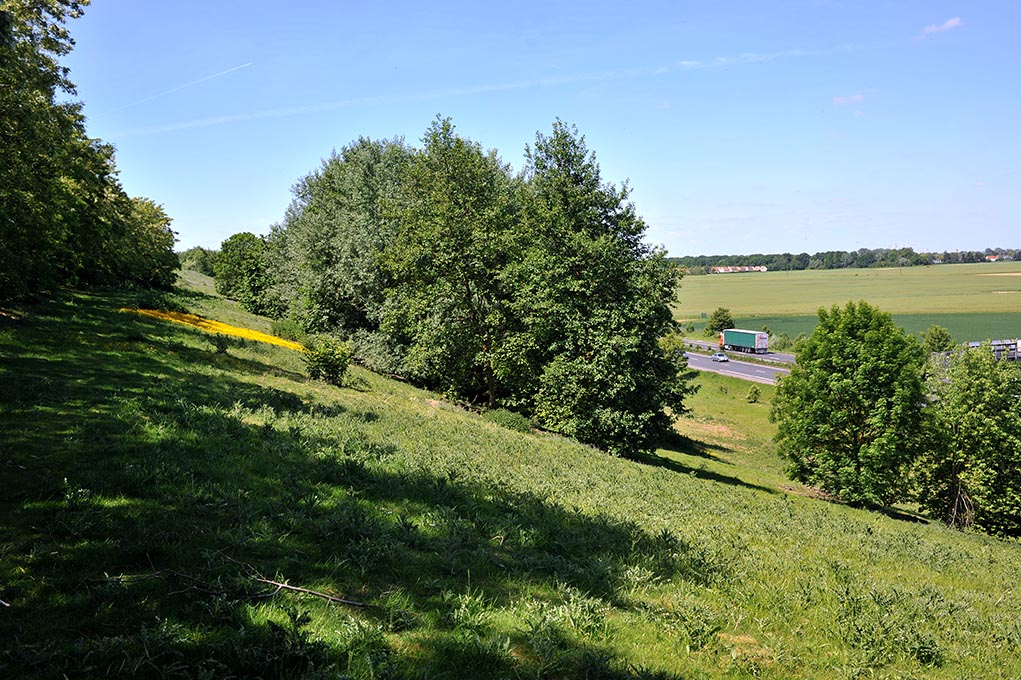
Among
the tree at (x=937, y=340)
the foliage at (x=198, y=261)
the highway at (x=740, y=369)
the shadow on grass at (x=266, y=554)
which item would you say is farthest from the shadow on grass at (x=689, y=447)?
the foliage at (x=198, y=261)

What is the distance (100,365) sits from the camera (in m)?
15.1

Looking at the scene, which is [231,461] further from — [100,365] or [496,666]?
[100,365]

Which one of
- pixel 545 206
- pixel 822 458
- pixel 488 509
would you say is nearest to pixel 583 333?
pixel 545 206

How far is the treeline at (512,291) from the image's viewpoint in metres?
28.3

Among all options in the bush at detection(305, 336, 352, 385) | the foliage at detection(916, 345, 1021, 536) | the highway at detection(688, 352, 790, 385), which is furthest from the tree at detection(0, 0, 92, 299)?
the highway at detection(688, 352, 790, 385)

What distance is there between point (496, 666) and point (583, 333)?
24.4m

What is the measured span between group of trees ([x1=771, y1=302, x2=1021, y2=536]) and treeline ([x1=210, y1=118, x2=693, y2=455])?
8400 millimetres

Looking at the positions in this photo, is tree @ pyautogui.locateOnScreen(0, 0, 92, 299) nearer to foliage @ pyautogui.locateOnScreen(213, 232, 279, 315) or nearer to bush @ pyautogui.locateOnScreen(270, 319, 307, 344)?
bush @ pyautogui.locateOnScreen(270, 319, 307, 344)

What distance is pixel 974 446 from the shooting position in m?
30.8

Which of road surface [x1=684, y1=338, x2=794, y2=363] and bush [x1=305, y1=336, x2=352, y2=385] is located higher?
bush [x1=305, y1=336, x2=352, y2=385]

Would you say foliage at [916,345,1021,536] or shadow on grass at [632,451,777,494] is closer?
shadow on grass at [632,451,777,494]

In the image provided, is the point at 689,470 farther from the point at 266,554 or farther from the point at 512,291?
the point at 266,554

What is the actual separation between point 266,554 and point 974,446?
39.1 m

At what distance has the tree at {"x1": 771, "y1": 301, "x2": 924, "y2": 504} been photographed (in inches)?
1165
